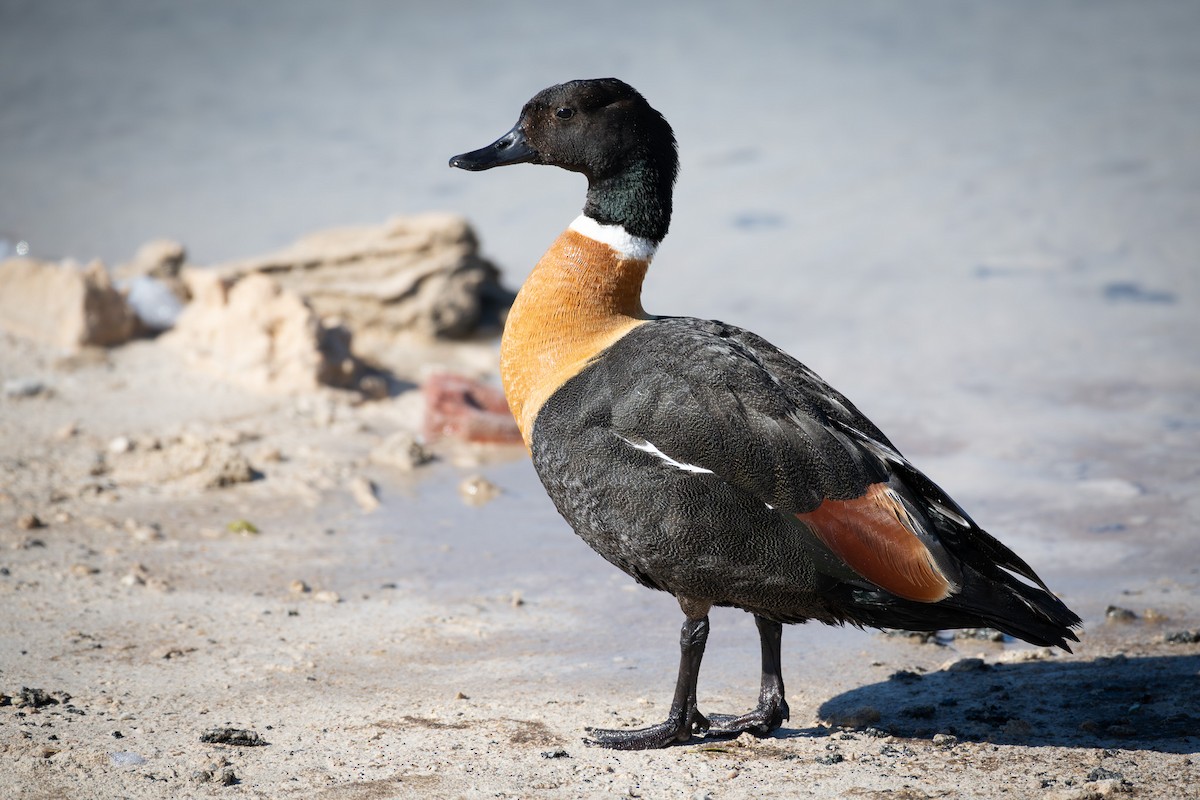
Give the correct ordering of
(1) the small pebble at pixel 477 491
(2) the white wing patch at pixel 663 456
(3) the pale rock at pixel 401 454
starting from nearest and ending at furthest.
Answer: (2) the white wing patch at pixel 663 456
(1) the small pebble at pixel 477 491
(3) the pale rock at pixel 401 454

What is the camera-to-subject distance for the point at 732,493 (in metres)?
4.41

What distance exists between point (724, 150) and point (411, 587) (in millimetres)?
9750

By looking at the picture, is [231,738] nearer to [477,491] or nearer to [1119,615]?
[477,491]

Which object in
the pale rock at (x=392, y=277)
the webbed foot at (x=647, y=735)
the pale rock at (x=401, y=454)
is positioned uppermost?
the pale rock at (x=392, y=277)

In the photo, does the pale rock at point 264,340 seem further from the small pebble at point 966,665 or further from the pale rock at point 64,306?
the small pebble at point 966,665

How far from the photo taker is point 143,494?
7.21m

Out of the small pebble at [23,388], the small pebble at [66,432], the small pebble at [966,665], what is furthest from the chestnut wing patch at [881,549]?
the small pebble at [23,388]

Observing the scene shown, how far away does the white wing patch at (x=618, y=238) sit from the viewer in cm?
499

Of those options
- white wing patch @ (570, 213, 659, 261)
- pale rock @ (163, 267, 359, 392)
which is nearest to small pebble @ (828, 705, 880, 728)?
white wing patch @ (570, 213, 659, 261)

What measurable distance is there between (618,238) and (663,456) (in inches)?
37.9

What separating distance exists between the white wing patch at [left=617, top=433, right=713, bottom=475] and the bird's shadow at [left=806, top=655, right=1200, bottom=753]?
1.08m

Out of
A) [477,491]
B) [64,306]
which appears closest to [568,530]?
[477,491]

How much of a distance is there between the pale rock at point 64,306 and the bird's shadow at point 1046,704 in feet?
20.0

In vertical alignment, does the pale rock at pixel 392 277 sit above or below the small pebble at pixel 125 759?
above
